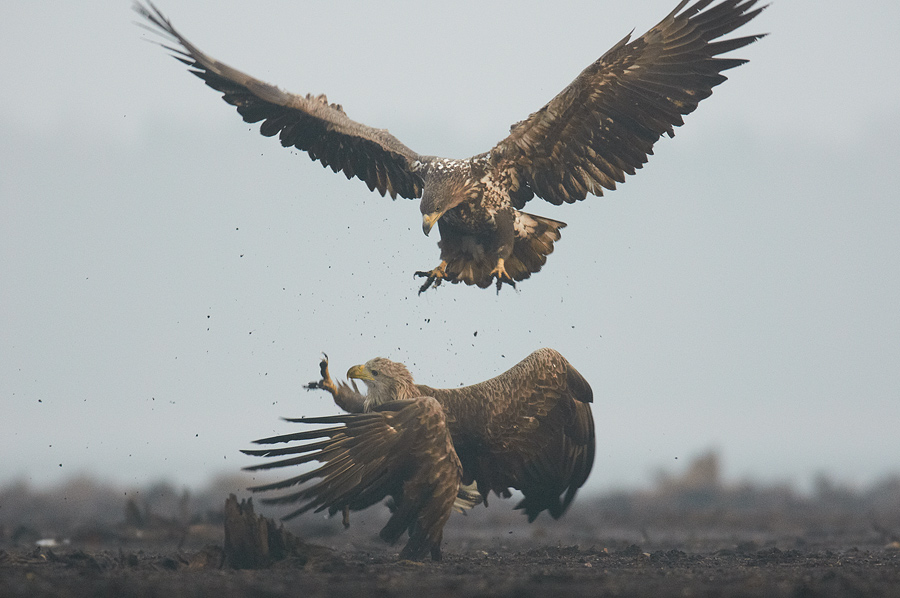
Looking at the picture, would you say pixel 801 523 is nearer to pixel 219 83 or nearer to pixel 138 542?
pixel 138 542

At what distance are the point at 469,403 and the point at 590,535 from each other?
8880 mm

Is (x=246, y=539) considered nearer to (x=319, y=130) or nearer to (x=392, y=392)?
(x=392, y=392)

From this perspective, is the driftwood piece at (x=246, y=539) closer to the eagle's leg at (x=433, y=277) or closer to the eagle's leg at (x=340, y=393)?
the eagle's leg at (x=340, y=393)

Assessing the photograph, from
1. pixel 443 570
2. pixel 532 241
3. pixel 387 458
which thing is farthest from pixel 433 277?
pixel 443 570

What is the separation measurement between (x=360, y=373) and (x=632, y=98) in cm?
390

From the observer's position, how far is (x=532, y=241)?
9781 mm

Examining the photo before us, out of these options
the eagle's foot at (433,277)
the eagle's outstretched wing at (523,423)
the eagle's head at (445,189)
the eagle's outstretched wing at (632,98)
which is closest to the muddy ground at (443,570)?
the eagle's outstretched wing at (523,423)

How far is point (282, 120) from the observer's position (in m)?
9.91

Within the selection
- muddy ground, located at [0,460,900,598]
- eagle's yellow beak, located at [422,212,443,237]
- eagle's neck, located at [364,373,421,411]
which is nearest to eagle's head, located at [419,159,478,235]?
eagle's yellow beak, located at [422,212,443,237]

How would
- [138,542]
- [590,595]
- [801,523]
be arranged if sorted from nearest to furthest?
1. [590,595]
2. [138,542]
3. [801,523]

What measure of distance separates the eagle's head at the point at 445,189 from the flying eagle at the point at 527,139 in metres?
0.01

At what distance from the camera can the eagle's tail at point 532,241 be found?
384 inches

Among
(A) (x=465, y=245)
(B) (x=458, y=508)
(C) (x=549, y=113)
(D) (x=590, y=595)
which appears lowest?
(D) (x=590, y=595)

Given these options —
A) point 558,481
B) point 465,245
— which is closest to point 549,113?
point 465,245
